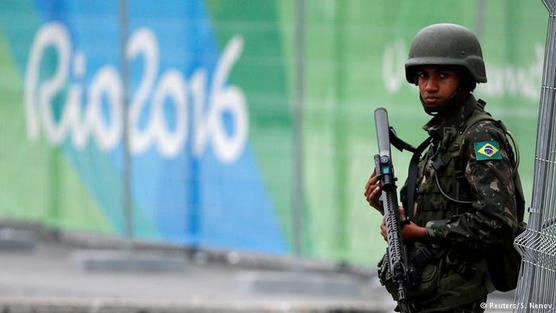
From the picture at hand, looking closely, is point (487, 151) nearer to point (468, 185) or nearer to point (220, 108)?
point (468, 185)

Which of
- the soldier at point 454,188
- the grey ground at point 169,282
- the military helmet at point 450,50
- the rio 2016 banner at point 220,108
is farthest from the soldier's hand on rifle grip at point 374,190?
the rio 2016 banner at point 220,108

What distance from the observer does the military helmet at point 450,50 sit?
566cm

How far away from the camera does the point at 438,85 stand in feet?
18.7

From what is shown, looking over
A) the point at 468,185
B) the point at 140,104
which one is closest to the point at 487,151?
the point at 468,185

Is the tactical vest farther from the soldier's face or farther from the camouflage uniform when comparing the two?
the soldier's face

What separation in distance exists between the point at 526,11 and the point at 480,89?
616 millimetres

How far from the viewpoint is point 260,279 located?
12.2 m

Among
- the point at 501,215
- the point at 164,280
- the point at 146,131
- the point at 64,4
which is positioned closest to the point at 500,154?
the point at 501,215

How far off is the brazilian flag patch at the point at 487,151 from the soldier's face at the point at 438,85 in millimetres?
263

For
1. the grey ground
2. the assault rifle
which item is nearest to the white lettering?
the grey ground

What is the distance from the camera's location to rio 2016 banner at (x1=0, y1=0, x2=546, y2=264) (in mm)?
11688

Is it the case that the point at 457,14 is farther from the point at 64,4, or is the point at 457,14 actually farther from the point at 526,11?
the point at 64,4

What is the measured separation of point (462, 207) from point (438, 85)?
446 millimetres

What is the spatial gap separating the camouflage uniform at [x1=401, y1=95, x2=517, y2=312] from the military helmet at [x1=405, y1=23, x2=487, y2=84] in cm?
13
